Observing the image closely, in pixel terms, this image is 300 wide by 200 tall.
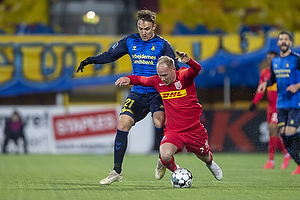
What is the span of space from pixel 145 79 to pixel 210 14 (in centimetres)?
1693

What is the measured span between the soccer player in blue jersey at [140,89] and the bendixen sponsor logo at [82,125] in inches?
430

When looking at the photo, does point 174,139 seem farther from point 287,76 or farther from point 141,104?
point 287,76

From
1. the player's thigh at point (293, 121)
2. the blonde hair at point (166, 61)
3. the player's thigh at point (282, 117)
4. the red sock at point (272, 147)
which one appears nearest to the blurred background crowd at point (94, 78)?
the red sock at point (272, 147)

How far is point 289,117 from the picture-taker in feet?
37.5

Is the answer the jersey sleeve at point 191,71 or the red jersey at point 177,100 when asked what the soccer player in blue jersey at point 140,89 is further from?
the jersey sleeve at point 191,71

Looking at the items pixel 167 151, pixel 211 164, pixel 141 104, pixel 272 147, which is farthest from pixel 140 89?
pixel 272 147

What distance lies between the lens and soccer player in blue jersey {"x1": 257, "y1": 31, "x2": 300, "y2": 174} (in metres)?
11.3

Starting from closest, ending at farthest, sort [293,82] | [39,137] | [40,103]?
1. [293,82]
2. [39,137]
3. [40,103]

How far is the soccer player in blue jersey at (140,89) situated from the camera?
930cm

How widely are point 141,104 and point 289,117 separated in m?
3.16

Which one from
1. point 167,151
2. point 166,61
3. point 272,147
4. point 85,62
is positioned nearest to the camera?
point 166,61

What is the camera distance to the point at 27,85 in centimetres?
2069

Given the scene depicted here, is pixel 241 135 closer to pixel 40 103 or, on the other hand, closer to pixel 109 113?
pixel 109 113

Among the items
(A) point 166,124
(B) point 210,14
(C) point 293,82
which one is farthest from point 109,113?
(A) point 166,124
